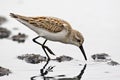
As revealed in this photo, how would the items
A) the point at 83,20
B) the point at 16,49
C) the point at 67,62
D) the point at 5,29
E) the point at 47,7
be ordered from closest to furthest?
the point at 67,62
the point at 16,49
the point at 5,29
the point at 83,20
the point at 47,7

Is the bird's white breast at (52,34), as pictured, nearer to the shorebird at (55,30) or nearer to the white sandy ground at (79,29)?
the shorebird at (55,30)

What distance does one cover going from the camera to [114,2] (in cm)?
1290

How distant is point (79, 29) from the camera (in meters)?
11.1

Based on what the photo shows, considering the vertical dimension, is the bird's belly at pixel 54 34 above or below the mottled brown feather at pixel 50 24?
below

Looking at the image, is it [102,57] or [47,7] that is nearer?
[102,57]

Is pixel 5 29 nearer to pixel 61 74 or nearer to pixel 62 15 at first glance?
pixel 62 15

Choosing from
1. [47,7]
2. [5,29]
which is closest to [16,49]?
[5,29]

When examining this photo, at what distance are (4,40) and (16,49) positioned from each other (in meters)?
0.58

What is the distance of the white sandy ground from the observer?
848 centimetres

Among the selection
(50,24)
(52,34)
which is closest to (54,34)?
(52,34)

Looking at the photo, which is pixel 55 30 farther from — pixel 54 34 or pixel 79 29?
pixel 79 29

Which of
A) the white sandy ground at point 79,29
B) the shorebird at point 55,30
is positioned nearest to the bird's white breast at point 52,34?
the shorebird at point 55,30

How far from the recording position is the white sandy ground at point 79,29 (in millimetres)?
8477

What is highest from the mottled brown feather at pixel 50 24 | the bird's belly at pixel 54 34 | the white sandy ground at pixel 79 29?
the mottled brown feather at pixel 50 24
